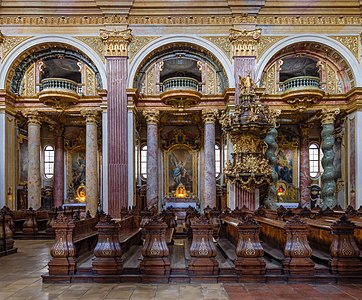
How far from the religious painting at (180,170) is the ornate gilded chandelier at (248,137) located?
7.82 m

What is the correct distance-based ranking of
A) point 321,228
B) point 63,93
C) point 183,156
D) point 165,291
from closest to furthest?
point 165,291 → point 321,228 → point 63,93 → point 183,156

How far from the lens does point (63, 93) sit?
642 inches

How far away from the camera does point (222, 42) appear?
51.8ft

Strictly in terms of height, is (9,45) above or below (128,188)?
above

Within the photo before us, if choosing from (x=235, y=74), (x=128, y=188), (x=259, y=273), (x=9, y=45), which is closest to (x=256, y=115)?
(x=235, y=74)

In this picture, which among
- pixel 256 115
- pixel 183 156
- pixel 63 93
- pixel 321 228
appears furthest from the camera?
pixel 183 156

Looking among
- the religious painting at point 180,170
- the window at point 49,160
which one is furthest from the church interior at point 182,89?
the window at point 49,160

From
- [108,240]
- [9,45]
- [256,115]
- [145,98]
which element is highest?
[9,45]

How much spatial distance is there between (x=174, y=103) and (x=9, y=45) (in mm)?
7195

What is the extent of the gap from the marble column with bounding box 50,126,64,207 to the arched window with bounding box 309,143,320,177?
559 inches

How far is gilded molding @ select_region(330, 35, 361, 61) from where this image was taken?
1560 cm

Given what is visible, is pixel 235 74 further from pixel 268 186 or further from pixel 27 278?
pixel 27 278

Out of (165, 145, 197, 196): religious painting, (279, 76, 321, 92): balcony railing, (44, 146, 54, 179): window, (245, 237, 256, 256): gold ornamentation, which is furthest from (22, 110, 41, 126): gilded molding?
(245, 237, 256, 256): gold ornamentation

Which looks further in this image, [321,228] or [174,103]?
[174,103]
